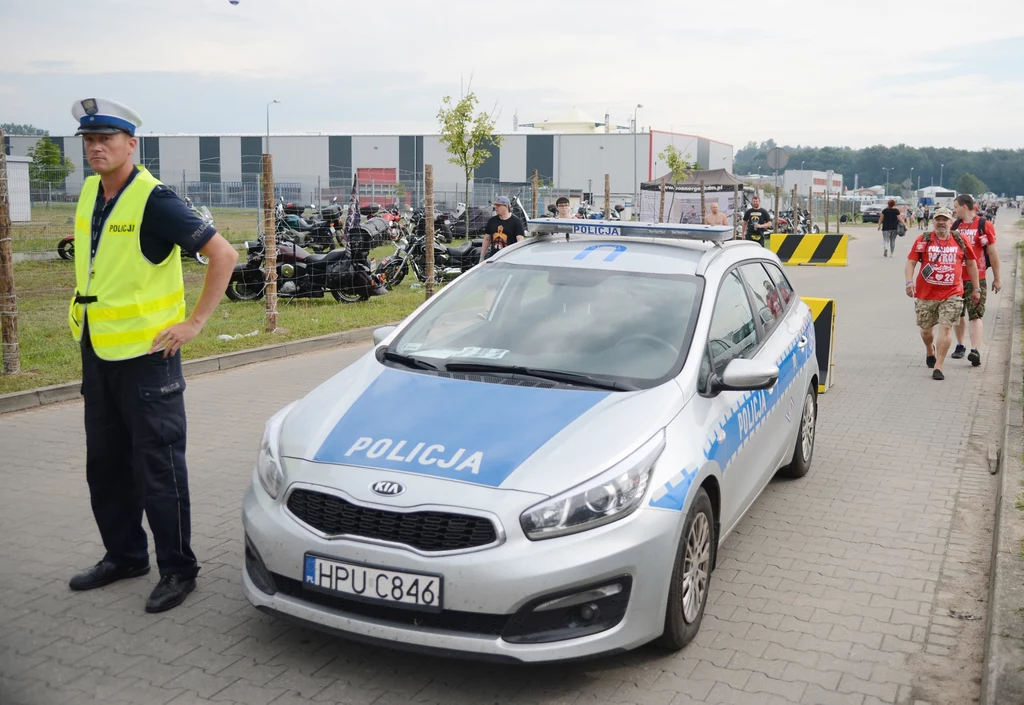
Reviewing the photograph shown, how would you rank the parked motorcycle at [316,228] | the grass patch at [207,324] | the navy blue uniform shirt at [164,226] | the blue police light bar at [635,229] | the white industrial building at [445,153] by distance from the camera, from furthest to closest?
the white industrial building at [445,153], the parked motorcycle at [316,228], the grass patch at [207,324], the blue police light bar at [635,229], the navy blue uniform shirt at [164,226]

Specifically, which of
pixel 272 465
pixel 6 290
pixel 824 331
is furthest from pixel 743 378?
pixel 6 290

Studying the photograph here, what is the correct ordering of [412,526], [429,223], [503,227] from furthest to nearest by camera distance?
[429,223] < [503,227] < [412,526]

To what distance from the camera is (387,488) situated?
358cm

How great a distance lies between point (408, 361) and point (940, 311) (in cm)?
758

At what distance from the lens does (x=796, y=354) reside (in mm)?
6141

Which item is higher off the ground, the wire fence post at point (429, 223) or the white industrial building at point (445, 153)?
the white industrial building at point (445, 153)

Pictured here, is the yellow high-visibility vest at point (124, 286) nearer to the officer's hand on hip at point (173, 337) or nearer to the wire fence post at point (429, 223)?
the officer's hand on hip at point (173, 337)

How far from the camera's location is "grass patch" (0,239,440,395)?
31.8 feet

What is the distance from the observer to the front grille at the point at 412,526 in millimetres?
3471

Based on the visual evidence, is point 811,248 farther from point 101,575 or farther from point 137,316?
point 137,316

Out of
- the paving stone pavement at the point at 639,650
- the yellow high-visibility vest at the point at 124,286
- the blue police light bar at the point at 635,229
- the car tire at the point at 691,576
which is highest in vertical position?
the blue police light bar at the point at 635,229

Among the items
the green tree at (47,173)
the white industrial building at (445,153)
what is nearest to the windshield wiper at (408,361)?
the green tree at (47,173)

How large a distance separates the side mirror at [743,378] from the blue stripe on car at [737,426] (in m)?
0.17

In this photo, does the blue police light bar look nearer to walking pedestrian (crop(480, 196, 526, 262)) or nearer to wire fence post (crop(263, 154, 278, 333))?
wire fence post (crop(263, 154, 278, 333))
